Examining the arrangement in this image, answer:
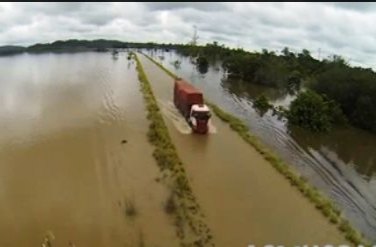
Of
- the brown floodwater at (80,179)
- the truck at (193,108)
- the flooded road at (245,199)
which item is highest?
the truck at (193,108)

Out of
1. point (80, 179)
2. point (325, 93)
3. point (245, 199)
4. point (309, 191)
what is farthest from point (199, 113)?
point (325, 93)

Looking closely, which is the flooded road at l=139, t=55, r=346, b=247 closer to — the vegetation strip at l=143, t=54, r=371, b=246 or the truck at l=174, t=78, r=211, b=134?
the vegetation strip at l=143, t=54, r=371, b=246

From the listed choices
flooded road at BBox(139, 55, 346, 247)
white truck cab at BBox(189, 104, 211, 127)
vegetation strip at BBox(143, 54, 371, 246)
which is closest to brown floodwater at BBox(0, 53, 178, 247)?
flooded road at BBox(139, 55, 346, 247)

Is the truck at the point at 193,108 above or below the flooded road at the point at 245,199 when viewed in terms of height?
above

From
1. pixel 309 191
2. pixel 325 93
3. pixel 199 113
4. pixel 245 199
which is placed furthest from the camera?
pixel 325 93

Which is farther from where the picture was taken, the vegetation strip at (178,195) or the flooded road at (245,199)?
the flooded road at (245,199)

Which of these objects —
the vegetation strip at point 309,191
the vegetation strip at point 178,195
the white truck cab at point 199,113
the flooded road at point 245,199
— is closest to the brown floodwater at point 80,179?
the vegetation strip at point 178,195

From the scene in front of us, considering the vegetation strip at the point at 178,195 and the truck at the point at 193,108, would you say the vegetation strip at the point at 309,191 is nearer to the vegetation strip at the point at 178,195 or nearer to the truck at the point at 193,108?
the truck at the point at 193,108

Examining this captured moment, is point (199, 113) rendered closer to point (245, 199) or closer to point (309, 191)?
point (309, 191)
